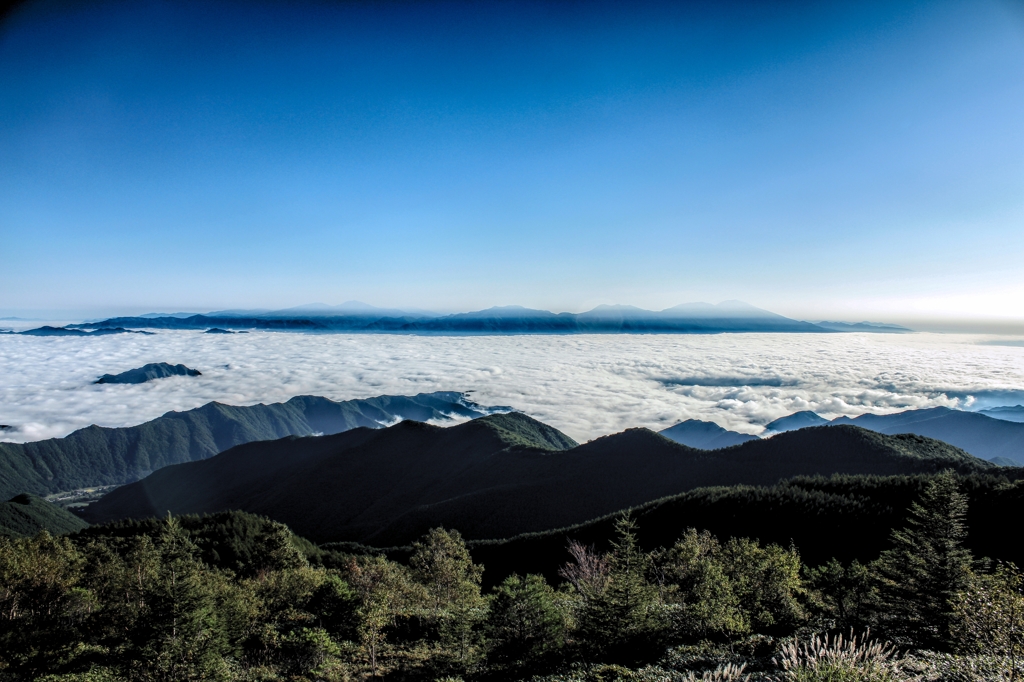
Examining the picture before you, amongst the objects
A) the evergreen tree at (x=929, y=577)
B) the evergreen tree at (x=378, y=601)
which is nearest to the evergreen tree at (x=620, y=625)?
the evergreen tree at (x=929, y=577)

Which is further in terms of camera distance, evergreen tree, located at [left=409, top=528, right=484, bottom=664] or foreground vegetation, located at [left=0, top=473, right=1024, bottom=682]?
evergreen tree, located at [left=409, top=528, right=484, bottom=664]

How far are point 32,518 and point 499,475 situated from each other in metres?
132

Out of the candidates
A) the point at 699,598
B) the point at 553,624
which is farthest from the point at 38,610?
the point at 699,598

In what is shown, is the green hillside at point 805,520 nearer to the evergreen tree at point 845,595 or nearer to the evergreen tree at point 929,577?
the evergreen tree at point 845,595

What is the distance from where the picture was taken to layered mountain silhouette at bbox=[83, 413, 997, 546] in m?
117

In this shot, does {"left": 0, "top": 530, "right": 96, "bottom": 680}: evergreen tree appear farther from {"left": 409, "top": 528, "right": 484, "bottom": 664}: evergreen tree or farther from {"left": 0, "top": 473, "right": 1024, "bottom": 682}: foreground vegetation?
{"left": 409, "top": 528, "right": 484, "bottom": 664}: evergreen tree

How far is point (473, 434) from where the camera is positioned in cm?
18238

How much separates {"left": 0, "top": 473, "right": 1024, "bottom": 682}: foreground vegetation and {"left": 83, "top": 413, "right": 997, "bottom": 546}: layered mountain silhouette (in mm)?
83338

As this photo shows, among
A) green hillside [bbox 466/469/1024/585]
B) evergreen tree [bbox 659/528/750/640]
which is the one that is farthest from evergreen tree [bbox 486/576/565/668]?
green hillside [bbox 466/469/1024/585]

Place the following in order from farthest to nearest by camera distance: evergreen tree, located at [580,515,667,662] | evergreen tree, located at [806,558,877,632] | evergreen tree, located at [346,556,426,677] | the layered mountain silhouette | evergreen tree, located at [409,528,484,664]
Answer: the layered mountain silhouette < evergreen tree, located at [409,528,484,664] < evergreen tree, located at [346,556,426,677] < evergreen tree, located at [806,558,877,632] < evergreen tree, located at [580,515,667,662]

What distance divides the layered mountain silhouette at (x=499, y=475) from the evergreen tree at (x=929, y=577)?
91.7 m

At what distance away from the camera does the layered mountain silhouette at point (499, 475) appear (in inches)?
4621

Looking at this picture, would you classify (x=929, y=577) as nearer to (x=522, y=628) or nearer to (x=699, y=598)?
(x=699, y=598)

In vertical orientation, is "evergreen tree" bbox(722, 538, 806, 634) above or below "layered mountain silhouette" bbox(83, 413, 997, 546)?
above
